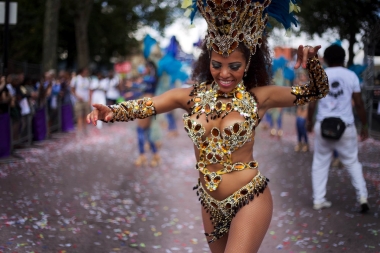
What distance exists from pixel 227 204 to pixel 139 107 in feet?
2.73

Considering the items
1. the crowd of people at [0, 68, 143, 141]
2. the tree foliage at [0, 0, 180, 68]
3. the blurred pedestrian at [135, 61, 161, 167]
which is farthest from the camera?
the tree foliage at [0, 0, 180, 68]

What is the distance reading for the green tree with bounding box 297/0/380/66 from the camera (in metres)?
9.02

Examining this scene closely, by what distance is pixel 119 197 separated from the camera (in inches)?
300

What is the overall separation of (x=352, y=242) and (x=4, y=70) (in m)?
7.63

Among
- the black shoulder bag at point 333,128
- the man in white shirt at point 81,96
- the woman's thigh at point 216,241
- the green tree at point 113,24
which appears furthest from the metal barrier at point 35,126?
the green tree at point 113,24

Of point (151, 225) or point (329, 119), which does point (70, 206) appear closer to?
point (151, 225)

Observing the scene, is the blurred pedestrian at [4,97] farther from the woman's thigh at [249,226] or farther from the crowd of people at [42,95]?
the woman's thigh at [249,226]

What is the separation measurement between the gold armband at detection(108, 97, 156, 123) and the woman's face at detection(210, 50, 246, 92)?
1.54ft

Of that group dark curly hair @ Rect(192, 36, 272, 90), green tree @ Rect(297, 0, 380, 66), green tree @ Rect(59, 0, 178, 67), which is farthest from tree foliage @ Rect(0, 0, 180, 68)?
dark curly hair @ Rect(192, 36, 272, 90)

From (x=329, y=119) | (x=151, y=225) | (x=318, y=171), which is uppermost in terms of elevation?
(x=329, y=119)

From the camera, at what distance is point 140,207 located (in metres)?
7.06

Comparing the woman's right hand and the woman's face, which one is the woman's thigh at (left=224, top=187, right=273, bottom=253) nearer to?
the woman's face

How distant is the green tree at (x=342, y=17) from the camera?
9.02 m

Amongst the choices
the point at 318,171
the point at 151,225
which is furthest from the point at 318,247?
the point at 151,225
